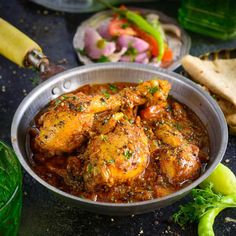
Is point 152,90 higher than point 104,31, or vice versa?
point 152,90

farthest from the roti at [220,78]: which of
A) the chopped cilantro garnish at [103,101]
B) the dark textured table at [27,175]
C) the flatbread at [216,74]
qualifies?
the chopped cilantro garnish at [103,101]

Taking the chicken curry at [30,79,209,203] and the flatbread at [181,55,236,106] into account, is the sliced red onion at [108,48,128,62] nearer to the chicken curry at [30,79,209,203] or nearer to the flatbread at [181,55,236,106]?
the flatbread at [181,55,236,106]

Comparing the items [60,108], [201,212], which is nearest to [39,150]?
[60,108]

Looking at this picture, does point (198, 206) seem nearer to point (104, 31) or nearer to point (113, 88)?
point (113, 88)

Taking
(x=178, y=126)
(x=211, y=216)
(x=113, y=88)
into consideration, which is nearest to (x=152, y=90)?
(x=178, y=126)

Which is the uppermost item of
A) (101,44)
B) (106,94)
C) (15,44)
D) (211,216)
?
(15,44)

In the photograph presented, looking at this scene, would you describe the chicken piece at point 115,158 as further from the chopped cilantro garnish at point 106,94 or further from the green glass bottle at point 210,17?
the green glass bottle at point 210,17
